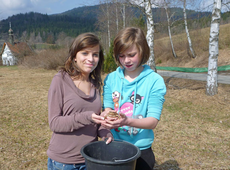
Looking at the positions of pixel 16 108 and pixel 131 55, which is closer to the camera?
pixel 131 55

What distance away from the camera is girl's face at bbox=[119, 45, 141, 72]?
1.53 meters

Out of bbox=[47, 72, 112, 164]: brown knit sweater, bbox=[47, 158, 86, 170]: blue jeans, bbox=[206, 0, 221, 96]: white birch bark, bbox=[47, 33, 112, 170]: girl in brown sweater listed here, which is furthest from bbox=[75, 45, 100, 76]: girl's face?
bbox=[206, 0, 221, 96]: white birch bark

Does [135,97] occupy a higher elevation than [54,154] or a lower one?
higher

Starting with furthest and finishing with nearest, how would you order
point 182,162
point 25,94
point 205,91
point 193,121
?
1. point 25,94
2. point 205,91
3. point 193,121
4. point 182,162

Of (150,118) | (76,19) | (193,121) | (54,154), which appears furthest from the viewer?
(76,19)

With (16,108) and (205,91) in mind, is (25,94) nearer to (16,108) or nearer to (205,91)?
(16,108)

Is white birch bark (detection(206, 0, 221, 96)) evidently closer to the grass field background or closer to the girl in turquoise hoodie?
the grass field background

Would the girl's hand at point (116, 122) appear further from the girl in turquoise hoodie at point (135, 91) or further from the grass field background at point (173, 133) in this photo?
the grass field background at point (173, 133)

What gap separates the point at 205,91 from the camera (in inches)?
287

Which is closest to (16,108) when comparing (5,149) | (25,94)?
(25,94)

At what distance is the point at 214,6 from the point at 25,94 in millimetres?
7567

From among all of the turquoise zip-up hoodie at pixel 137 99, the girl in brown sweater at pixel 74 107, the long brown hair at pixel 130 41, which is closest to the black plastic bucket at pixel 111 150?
the girl in brown sweater at pixel 74 107

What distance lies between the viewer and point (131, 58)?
1548 millimetres

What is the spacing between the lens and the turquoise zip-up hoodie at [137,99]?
1.53m
